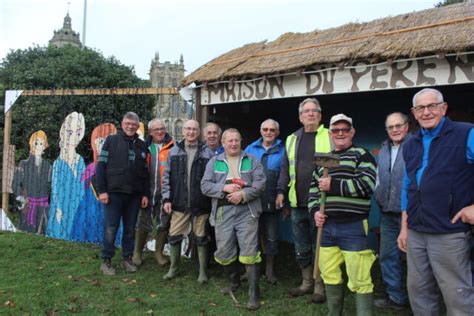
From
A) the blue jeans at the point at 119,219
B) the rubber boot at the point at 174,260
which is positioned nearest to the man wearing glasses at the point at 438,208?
the rubber boot at the point at 174,260

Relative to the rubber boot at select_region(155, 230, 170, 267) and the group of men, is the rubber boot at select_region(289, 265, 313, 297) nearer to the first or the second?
the group of men

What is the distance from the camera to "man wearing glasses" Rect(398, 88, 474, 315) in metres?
2.77

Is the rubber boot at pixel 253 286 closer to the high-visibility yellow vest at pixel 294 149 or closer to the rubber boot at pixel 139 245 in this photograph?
the high-visibility yellow vest at pixel 294 149

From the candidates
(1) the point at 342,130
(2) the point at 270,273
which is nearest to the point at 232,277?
(2) the point at 270,273

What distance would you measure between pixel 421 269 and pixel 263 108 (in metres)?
4.59

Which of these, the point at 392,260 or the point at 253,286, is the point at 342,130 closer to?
the point at 392,260

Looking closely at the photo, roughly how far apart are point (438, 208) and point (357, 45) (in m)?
2.49

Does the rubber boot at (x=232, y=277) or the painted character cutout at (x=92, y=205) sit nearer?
the rubber boot at (x=232, y=277)

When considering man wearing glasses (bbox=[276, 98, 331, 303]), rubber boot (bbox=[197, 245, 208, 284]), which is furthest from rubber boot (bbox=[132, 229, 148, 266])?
man wearing glasses (bbox=[276, 98, 331, 303])

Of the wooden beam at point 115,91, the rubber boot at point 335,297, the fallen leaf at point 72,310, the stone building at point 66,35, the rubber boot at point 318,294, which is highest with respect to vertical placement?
the stone building at point 66,35

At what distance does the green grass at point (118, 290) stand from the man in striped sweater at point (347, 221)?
78cm

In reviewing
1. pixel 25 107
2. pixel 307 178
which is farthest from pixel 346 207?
pixel 25 107

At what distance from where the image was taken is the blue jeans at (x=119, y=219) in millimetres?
5203

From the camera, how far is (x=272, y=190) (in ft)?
16.0
